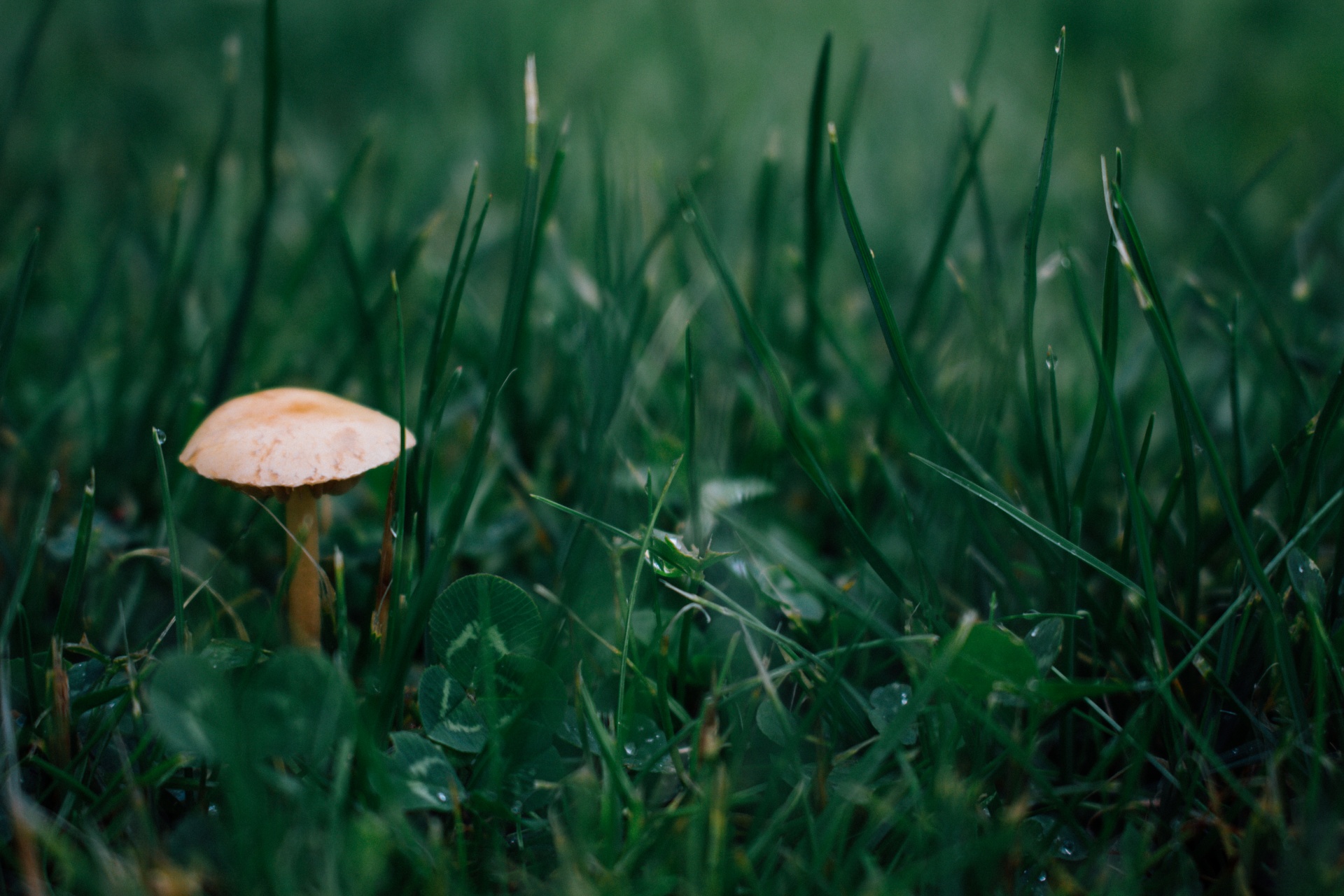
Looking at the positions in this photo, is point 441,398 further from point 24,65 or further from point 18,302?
point 24,65

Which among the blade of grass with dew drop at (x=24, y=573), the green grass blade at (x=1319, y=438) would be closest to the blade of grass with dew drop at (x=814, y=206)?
the green grass blade at (x=1319, y=438)

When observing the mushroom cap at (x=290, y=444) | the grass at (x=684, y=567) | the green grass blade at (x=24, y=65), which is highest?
the green grass blade at (x=24, y=65)

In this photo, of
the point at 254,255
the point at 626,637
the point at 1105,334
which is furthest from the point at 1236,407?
the point at 254,255

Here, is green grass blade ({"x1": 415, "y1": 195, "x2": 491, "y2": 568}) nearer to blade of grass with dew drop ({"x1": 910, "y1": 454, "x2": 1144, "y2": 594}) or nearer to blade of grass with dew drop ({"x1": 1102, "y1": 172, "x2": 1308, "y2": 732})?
Result: blade of grass with dew drop ({"x1": 910, "y1": 454, "x2": 1144, "y2": 594})

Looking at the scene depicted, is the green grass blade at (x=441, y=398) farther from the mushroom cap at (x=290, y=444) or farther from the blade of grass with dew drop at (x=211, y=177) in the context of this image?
the blade of grass with dew drop at (x=211, y=177)

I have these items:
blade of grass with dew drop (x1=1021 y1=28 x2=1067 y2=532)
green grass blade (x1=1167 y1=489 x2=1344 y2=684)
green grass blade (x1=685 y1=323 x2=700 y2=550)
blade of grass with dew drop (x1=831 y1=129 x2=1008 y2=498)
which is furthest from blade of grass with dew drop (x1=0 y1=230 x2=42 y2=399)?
green grass blade (x1=1167 y1=489 x2=1344 y2=684)

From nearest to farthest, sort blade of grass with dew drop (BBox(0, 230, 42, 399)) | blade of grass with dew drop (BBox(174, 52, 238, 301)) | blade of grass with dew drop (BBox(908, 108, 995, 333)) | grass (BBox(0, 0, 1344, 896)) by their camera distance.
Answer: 1. grass (BBox(0, 0, 1344, 896))
2. blade of grass with dew drop (BBox(0, 230, 42, 399))
3. blade of grass with dew drop (BBox(908, 108, 995, 333))
4. blade of grass with dew drop (BBox(174, 52, 238, 301))
